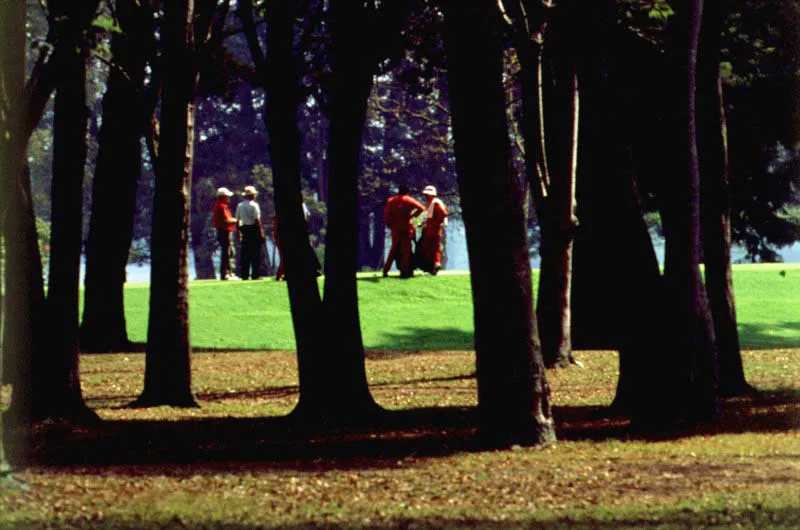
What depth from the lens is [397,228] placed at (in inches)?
1160

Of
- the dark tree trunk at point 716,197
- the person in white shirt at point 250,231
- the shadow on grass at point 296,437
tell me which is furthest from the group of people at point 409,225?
the shadow on grass at point 296,437

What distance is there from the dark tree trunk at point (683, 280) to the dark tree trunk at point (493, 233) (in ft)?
5.74

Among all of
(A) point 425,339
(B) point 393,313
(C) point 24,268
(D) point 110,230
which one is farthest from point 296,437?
(B) point 393,313

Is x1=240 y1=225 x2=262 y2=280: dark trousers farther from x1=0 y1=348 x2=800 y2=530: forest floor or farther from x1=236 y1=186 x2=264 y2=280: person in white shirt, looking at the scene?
x1=0 y1=348 x2=800 y2=530: forest floor

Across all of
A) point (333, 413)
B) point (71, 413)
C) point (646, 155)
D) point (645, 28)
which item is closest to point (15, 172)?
point (71, 413)

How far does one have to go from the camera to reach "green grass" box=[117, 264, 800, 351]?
2577 centimetres

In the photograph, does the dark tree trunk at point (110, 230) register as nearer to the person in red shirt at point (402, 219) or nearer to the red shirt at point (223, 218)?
the red shirt at point (223, 218)

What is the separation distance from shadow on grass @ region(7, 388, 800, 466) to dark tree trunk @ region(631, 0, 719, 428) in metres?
0.29

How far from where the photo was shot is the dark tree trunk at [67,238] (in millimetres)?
13914

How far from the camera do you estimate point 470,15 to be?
12.4m

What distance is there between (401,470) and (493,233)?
6.91 ft

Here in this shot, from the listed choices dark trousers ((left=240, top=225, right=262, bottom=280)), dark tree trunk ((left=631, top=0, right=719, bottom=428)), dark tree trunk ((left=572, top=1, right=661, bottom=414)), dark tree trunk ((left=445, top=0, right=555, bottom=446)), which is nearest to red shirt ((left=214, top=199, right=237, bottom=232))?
dark trousers ((left=240, top=225, right=262, bottom=280))

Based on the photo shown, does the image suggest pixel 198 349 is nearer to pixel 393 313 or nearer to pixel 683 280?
pixel 393 313

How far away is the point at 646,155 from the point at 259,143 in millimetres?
27431
